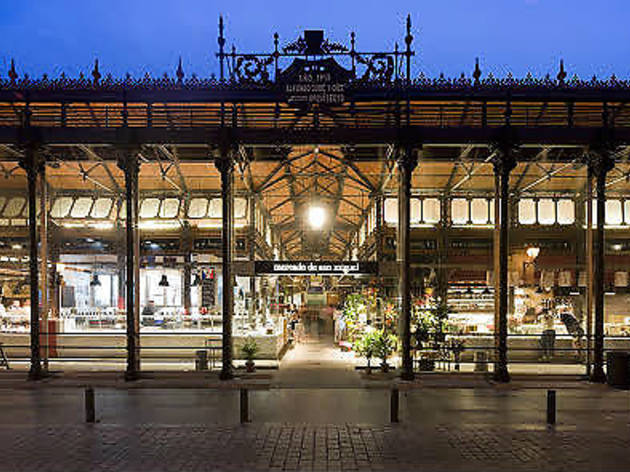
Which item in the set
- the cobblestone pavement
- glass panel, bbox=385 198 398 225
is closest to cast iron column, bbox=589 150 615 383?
the cobblestone pavement

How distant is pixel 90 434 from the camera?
1045 centimetres

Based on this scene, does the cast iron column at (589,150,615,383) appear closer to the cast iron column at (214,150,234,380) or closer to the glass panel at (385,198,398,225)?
the glass panel at (385,198,398,225)

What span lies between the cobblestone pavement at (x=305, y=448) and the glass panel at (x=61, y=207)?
14.5 m

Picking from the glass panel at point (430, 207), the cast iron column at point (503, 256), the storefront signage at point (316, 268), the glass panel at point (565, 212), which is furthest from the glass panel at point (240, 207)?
the glass panel at point (565, 212)

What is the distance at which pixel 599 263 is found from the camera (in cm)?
1584

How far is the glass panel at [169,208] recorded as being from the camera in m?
23.8

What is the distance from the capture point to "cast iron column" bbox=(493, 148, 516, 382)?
15406mm

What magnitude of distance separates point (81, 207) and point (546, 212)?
19748mm

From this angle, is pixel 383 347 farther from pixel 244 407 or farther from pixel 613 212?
pixel 613 212

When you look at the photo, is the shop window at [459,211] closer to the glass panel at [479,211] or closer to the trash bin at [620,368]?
the glass panel at [479,211]

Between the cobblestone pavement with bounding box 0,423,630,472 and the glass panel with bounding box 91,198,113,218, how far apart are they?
14.1 m

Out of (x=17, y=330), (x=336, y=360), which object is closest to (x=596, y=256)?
(x=336, y=360)

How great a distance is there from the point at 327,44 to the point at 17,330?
50.2ft

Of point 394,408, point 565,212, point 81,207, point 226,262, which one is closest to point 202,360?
point 226,262
